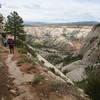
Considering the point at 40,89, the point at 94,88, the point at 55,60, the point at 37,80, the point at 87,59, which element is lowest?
the point at 55,60

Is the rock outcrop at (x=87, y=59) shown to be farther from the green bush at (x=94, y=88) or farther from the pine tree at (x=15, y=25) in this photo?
the green bush at (x=94, y=88)

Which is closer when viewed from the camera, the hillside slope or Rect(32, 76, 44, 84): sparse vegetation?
the hillside slope

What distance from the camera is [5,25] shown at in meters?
62.0

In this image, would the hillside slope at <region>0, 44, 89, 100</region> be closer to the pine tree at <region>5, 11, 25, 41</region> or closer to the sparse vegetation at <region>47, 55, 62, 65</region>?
the pine tree at <region>5, 11, 25, 41</region>

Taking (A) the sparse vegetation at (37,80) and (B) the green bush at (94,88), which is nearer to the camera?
(B) the green bush at (94,88)

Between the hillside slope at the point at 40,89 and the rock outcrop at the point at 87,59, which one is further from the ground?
the hillside slope at the point at 40,89

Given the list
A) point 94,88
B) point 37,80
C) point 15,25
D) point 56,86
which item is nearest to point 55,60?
point 15,25

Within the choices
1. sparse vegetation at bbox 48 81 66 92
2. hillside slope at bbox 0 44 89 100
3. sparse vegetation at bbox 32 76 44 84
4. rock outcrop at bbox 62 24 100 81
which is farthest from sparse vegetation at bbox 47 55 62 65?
sparse vegetation at bbox 48 81 66 92

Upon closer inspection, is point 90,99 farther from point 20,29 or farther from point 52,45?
point 52,45

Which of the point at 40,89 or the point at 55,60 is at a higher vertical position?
the point at 40,89

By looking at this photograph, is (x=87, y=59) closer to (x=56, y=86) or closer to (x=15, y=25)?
(x=15, y=25)

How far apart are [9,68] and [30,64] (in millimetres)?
1829

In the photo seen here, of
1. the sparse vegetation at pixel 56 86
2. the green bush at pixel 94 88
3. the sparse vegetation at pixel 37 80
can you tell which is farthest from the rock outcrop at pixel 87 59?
the sparse vegetation at pixel 56 86

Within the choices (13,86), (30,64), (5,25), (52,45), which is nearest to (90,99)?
(13,86)
